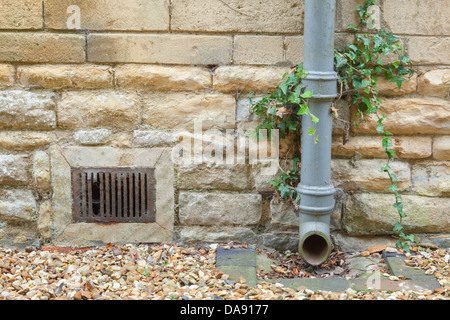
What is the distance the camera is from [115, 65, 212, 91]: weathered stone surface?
9.75ft

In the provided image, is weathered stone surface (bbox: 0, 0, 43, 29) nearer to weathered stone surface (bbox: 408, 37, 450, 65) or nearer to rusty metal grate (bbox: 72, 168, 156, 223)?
rusty metal grate (bbox: 72, 168, 156, 223)

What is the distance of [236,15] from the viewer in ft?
9.66

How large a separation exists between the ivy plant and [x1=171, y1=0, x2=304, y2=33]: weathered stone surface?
0.30 m

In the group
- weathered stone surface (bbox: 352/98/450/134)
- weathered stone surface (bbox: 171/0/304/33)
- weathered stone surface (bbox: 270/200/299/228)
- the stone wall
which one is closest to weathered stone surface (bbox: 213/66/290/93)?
the stone wall

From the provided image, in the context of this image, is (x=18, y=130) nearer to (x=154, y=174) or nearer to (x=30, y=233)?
(x=30, y=233)

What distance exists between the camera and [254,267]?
283 cm

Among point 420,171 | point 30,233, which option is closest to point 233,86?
point 420,171

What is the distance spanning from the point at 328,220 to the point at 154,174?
3.50ft

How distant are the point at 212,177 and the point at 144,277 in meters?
0.72

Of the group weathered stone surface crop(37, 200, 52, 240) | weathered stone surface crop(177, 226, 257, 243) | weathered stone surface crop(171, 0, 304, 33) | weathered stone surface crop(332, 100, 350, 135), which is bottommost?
weathered stone surface crop(177, 226, 257, 243)

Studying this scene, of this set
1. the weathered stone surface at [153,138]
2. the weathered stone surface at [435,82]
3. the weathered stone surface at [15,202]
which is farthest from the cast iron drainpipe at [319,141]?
the weathered stone surface at [15,202]

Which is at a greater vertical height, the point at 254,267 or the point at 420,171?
the point at 420,171

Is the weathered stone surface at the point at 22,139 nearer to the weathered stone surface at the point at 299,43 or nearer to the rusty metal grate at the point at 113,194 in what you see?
the rusty metal grate at the point at 113,194

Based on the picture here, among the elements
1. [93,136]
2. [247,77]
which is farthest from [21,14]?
[247,77]
